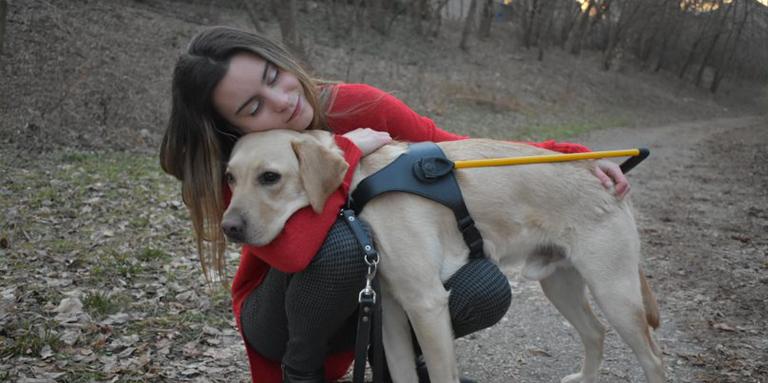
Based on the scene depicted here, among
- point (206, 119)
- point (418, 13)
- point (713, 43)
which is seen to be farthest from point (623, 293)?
point (713, 43)

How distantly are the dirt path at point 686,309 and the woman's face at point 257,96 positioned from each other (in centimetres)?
213

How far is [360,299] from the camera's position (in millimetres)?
2609

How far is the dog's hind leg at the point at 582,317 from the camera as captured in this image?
3482mm

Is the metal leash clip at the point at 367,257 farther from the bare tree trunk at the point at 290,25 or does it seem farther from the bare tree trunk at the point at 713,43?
the bare tree trunk at the point at 713,43

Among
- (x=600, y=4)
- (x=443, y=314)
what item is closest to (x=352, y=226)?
(x=443, y=314)

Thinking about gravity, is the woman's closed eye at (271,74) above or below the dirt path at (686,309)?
above

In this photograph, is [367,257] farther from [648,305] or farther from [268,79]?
[648,305]

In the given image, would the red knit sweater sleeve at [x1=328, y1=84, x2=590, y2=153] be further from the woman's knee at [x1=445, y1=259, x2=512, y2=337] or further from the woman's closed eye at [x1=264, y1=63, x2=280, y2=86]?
the woman's knee at [x1=445, y1=259, x2=512, y2=337]

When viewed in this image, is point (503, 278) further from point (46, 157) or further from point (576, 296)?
point (46, 157)

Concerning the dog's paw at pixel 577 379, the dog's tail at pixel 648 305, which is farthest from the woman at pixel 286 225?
the dog's paw at pixel 577 379

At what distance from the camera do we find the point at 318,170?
2693mm

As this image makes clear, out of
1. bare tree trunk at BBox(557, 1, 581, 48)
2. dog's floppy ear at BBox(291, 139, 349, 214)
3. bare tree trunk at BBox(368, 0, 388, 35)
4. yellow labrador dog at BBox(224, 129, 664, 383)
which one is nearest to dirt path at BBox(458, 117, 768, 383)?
yellow labrador dog at BBox(224, 129, 664, 383)

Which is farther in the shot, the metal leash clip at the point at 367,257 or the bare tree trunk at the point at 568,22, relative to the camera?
the bare tree trunk at the point at 568,22

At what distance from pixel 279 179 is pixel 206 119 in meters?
0.57
